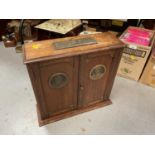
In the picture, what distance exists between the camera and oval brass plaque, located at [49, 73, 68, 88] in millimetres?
1224

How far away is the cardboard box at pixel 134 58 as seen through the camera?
1.82 m

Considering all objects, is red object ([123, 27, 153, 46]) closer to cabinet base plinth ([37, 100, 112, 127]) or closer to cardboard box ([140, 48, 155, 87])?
cardboard box ([140, 48, 155, 87])

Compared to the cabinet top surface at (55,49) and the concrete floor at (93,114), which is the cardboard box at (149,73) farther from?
the cabinet top surface at (55,49)

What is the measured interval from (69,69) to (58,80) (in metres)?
0.14

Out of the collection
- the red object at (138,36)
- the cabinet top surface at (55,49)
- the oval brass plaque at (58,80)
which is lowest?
the oval brass plaque at (58,80)

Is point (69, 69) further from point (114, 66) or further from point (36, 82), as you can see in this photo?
point (114, 66)

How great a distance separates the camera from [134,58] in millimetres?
1930

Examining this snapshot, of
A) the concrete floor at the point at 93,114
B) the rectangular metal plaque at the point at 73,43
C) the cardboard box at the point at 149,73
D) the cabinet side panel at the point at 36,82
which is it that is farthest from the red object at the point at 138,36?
the cabinet side panel at the point at 36,82

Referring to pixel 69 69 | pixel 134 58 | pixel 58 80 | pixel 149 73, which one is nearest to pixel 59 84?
pixel 58 80

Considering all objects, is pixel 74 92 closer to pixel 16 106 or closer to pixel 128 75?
pixel 16 106

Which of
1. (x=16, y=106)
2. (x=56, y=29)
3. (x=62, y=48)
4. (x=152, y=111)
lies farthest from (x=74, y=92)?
(x=56, y=29)

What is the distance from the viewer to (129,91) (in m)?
2.01

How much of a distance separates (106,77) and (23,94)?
1.14 metres

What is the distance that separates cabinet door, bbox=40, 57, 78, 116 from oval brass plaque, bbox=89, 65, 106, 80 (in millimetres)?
169
